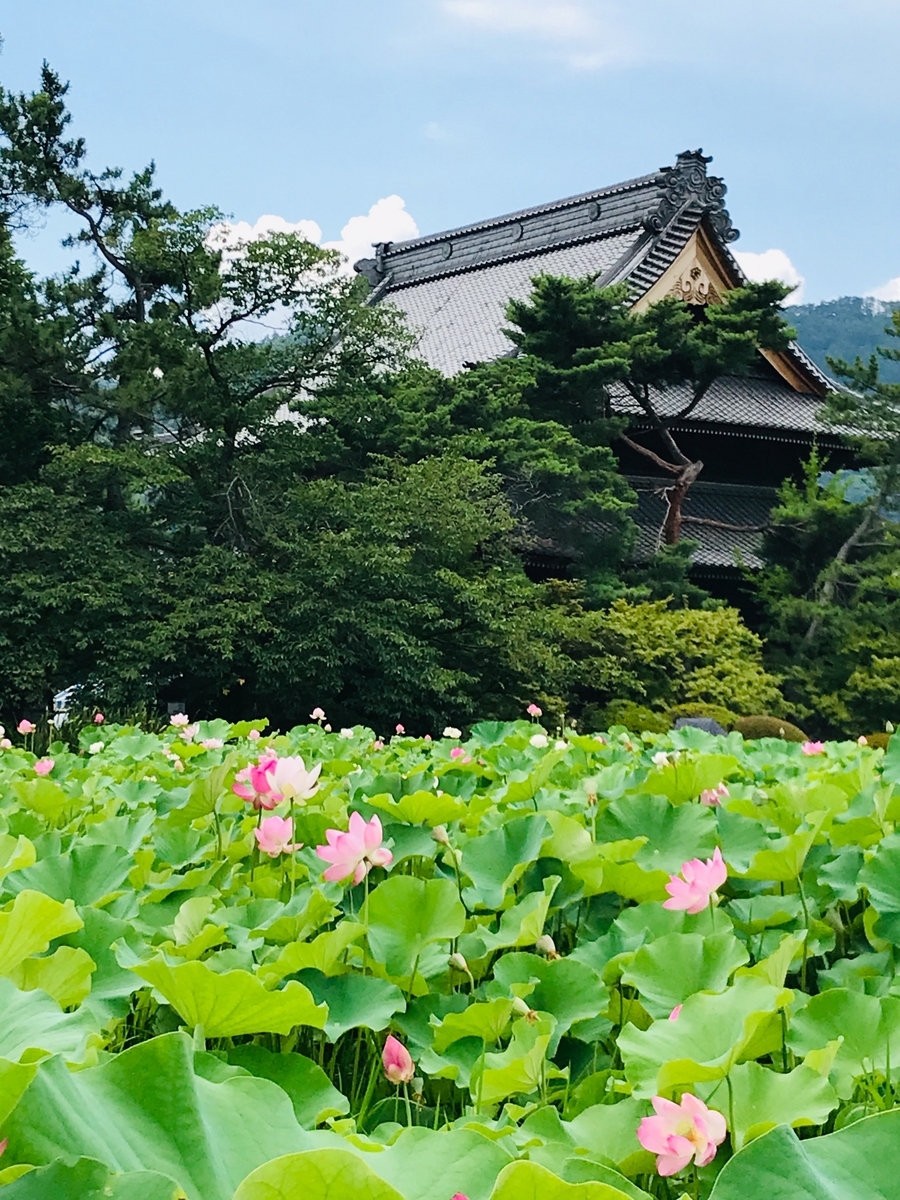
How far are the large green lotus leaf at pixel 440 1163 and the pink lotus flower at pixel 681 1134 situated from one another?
0.54 feet

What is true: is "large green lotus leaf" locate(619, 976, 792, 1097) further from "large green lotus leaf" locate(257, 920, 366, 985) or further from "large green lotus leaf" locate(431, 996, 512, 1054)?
"large green lotus leaf" locate(257, 920, 366, 985)

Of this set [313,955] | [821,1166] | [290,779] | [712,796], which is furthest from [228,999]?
[712,796]

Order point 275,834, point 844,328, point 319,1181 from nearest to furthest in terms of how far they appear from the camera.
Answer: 1. point 319,1181
2. point 275,834
3. point 844,328

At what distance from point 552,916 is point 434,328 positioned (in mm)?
17232

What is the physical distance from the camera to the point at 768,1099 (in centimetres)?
75

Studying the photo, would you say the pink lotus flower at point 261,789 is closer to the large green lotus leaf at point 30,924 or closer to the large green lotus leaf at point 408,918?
the large green lotus leaf at point 408,918

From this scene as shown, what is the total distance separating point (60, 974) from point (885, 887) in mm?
791

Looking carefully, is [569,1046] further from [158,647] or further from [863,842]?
[158,647]

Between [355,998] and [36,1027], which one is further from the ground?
[36,1027]

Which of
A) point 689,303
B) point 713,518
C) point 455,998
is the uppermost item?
point 689,303

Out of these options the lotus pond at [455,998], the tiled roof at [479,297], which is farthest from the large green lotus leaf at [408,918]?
the tiled roof at [479,297]

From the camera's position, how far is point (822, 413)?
46.4 feet

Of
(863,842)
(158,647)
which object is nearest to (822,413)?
(158,647)

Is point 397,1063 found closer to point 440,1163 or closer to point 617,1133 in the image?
point 617,1133
